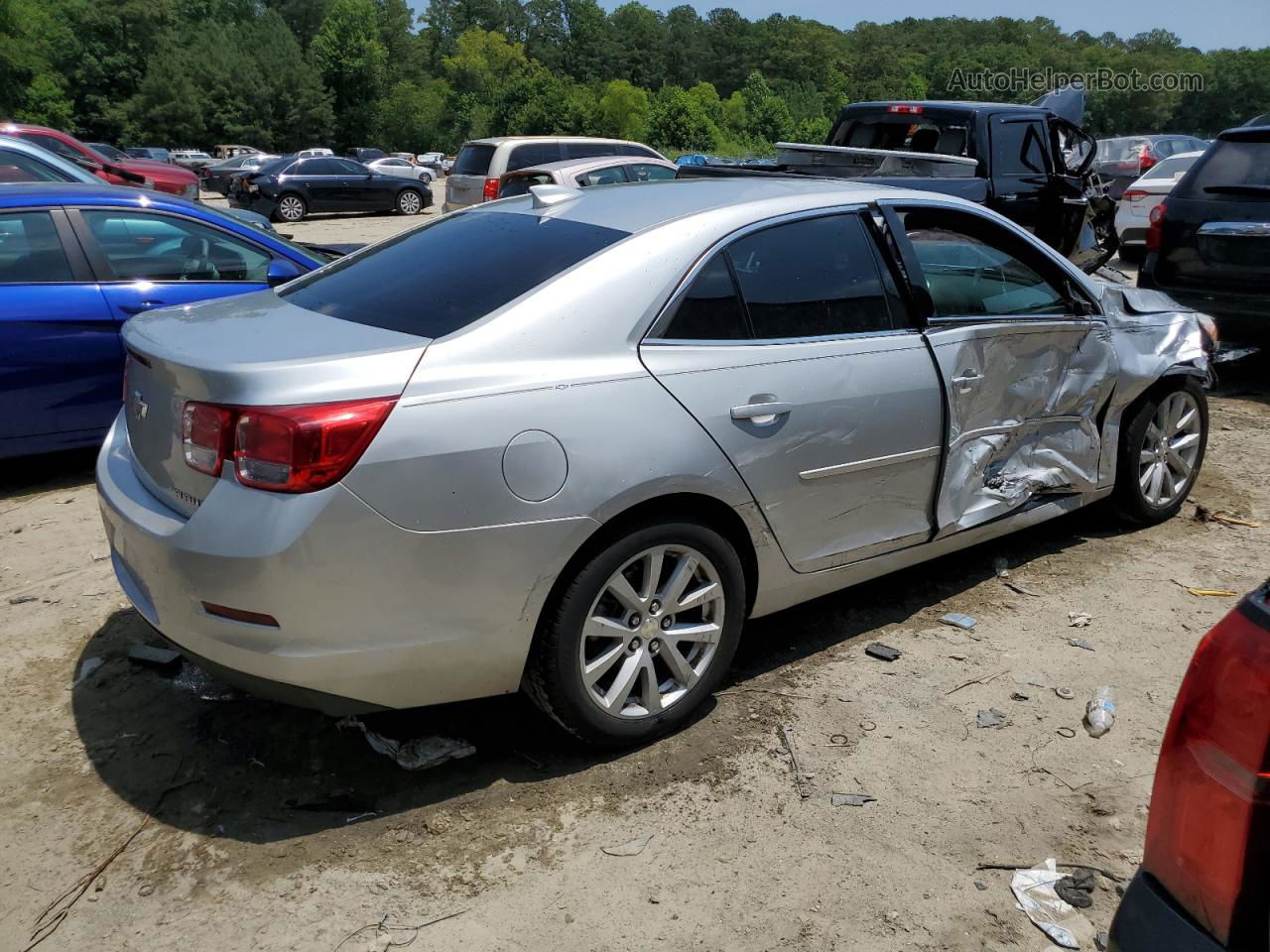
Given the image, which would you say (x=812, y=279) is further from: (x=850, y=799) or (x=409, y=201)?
(x=409, y=201)

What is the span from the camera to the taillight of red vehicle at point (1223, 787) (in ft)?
5.07

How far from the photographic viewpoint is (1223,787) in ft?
5.22

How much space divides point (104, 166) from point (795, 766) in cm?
1438

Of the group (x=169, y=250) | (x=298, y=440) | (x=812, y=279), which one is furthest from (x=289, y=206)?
(x=298, y=440)

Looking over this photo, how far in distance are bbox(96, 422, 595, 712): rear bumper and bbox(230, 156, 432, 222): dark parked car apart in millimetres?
23855

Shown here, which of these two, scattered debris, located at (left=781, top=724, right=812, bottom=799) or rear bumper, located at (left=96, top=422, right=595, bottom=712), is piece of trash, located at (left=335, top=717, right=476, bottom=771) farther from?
scattered debris, located at (left=781, top=724, right=812, bottom=799)

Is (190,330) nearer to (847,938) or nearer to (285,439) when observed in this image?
(285,439)

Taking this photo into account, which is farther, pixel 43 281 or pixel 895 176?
pixel 895 176

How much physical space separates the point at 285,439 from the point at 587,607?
3.08 feet

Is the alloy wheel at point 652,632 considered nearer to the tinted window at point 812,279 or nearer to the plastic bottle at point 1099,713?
the tinted window at point 812,279

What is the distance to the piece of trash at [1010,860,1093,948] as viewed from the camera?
2.66 meters

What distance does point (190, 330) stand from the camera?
3.33 meters

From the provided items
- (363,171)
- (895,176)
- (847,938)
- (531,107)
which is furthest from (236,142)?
(847,938)

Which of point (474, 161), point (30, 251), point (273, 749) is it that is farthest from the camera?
point (474, 161)
